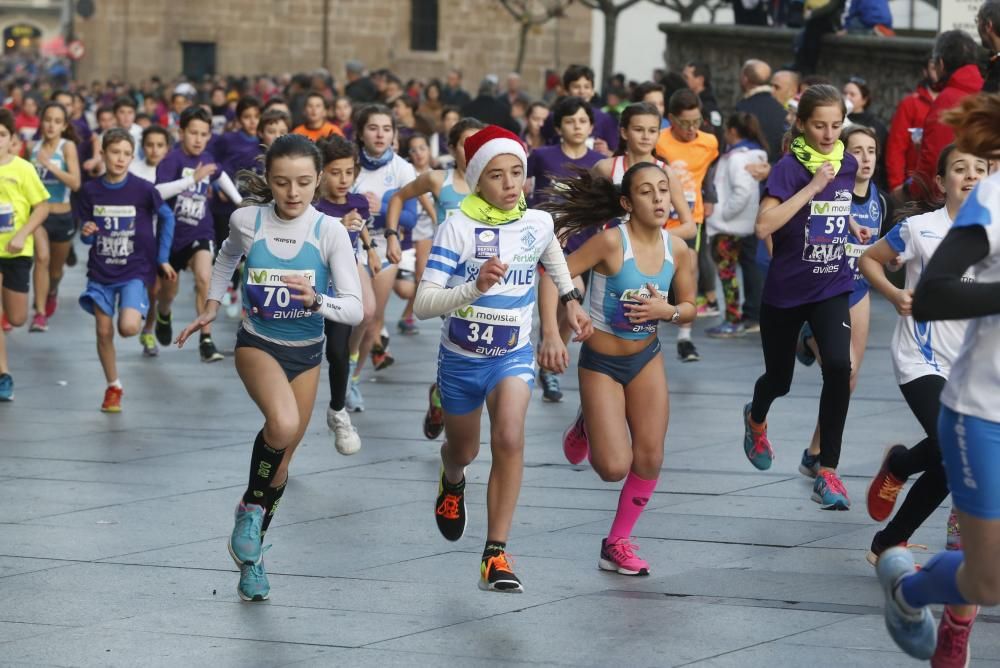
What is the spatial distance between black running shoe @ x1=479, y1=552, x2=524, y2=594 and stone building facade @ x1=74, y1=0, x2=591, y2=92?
48556 millimetres

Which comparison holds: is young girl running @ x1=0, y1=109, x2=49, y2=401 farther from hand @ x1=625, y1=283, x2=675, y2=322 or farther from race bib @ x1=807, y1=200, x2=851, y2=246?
hand @ x1=625, y1=283, x2=675, y2=322

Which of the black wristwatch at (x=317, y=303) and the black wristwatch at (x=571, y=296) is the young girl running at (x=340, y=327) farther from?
the black wristwatch at (x=317, y=303)

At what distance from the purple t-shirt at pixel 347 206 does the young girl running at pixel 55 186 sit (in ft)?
18.3

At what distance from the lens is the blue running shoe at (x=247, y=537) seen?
21.1ft

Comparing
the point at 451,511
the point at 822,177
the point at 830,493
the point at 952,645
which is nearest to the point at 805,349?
the point at 822,177

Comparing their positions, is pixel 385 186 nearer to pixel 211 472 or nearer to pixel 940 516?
pixel 211 472

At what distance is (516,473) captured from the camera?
6.57 meters

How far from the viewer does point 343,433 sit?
31.2 ft

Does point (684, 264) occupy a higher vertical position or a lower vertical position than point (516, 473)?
higher

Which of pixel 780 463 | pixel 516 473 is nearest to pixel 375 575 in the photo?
pixel 516 473

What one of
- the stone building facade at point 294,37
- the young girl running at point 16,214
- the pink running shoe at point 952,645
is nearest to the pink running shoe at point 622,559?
the pink running shoe at point 952,645

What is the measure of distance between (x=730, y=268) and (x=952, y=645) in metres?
9.72

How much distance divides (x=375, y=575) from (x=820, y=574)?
1.62 m

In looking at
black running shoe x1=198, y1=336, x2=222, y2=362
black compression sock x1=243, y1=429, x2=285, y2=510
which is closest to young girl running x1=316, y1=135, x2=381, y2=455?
black compression sock x1=243, y1=429, x2=285, y2=510
